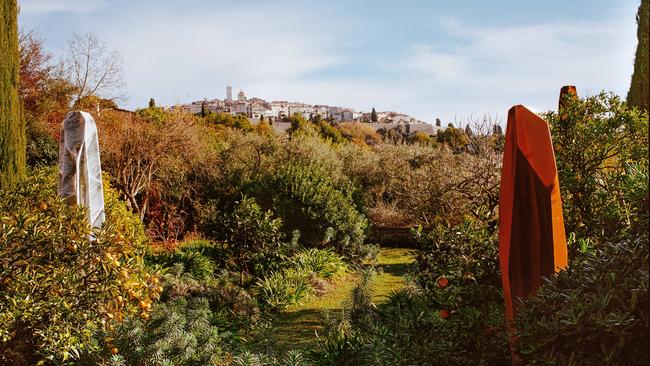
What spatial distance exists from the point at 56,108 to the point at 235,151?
20.0 ft

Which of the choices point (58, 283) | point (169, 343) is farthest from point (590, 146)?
point (58, 283)

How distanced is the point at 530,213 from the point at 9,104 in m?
8.16

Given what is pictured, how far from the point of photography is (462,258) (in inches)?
171

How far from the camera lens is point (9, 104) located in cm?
851

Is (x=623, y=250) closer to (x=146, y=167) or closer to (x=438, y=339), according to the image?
(x=438, y=339)

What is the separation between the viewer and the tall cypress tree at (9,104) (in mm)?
8312

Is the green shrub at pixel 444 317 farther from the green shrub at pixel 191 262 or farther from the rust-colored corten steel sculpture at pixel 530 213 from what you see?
the green shrub at pixel 191 262

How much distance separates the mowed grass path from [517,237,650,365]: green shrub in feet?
8.63

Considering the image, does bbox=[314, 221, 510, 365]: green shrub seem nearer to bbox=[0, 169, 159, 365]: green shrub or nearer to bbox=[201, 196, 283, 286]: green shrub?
bbox=[0, 169, 159, 365]: green shrub

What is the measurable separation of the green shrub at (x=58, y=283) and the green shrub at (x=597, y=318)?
3253 millimetres

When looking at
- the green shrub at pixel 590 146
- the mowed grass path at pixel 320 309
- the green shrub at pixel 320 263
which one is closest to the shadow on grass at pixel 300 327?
the mowed grass path at pixel 320 309

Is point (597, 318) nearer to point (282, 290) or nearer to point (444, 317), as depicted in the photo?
point (444, 317)

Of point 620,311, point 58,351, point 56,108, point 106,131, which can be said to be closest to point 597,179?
point 620,311

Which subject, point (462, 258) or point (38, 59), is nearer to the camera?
point (462, 258)
